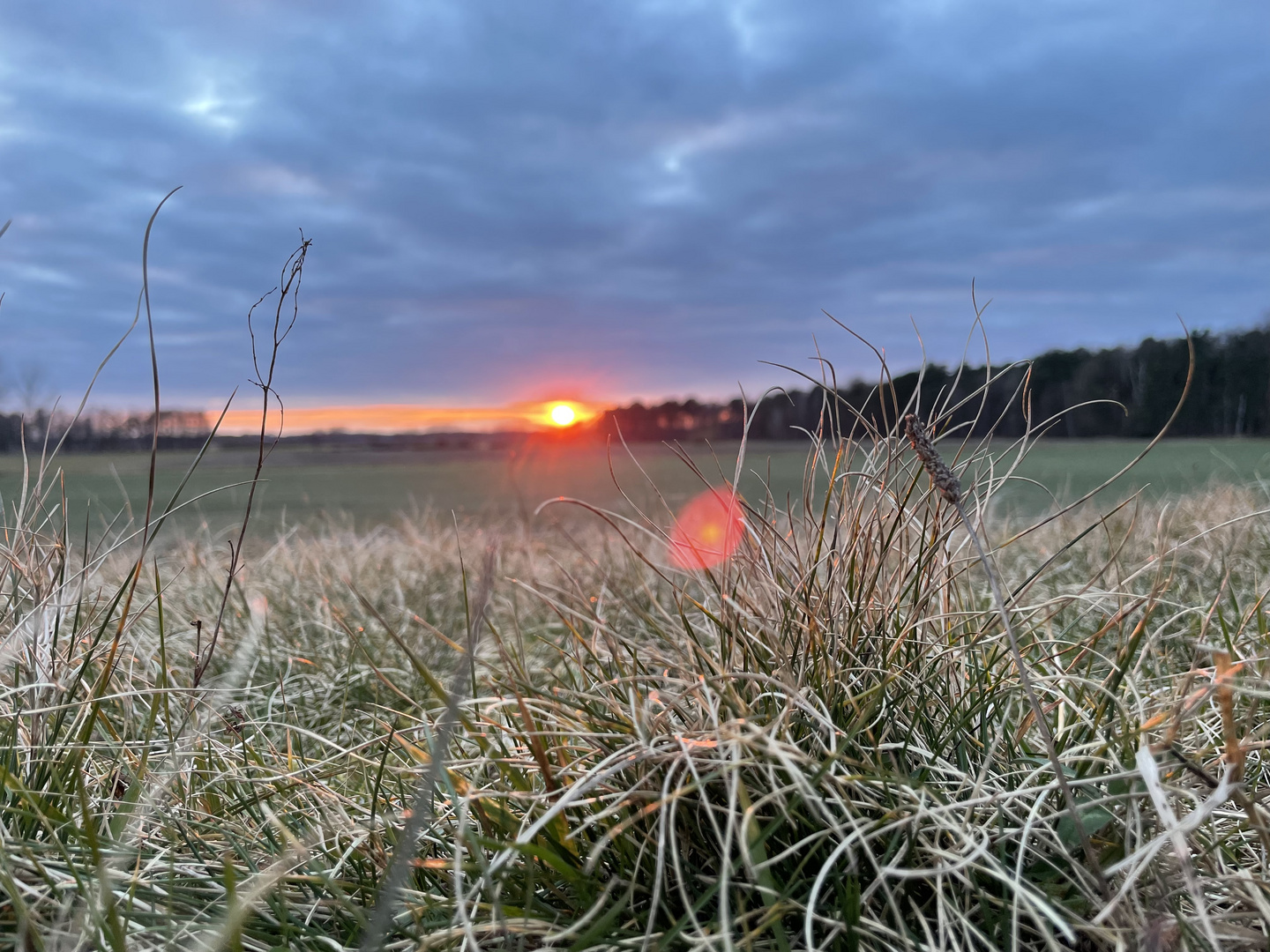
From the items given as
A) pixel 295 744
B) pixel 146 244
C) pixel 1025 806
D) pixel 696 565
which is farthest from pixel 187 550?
pixel 1025 806

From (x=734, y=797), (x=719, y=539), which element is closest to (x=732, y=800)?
(x=734, y=797)

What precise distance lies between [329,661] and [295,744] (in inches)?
33.4

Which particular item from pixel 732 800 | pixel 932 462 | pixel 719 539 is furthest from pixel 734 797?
pixel 719 539

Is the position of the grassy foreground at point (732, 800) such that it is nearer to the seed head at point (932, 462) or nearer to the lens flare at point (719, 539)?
the lens flare at point (719, 539)

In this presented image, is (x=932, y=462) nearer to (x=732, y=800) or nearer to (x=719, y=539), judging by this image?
(x=732, y=800)

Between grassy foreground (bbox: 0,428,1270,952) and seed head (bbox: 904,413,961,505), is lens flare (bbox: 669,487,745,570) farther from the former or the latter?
seed head (bbox: 904,413,961,505)

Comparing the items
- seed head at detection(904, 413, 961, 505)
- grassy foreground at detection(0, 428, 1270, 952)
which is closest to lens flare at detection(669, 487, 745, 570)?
grassy foreground at detection(0, 428, 1270, 952)

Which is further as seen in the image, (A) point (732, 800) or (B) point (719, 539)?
(B) point (719, 539)

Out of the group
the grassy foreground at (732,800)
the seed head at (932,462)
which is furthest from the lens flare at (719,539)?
the seed head at (932,462)

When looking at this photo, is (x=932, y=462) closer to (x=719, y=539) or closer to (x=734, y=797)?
(x=734, y=797)

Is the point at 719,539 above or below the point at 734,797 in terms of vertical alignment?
above

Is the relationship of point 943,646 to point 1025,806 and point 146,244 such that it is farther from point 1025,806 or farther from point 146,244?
point 146,244

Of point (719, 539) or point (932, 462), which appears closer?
point (932, 462)

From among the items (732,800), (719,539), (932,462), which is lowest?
(732,800)
